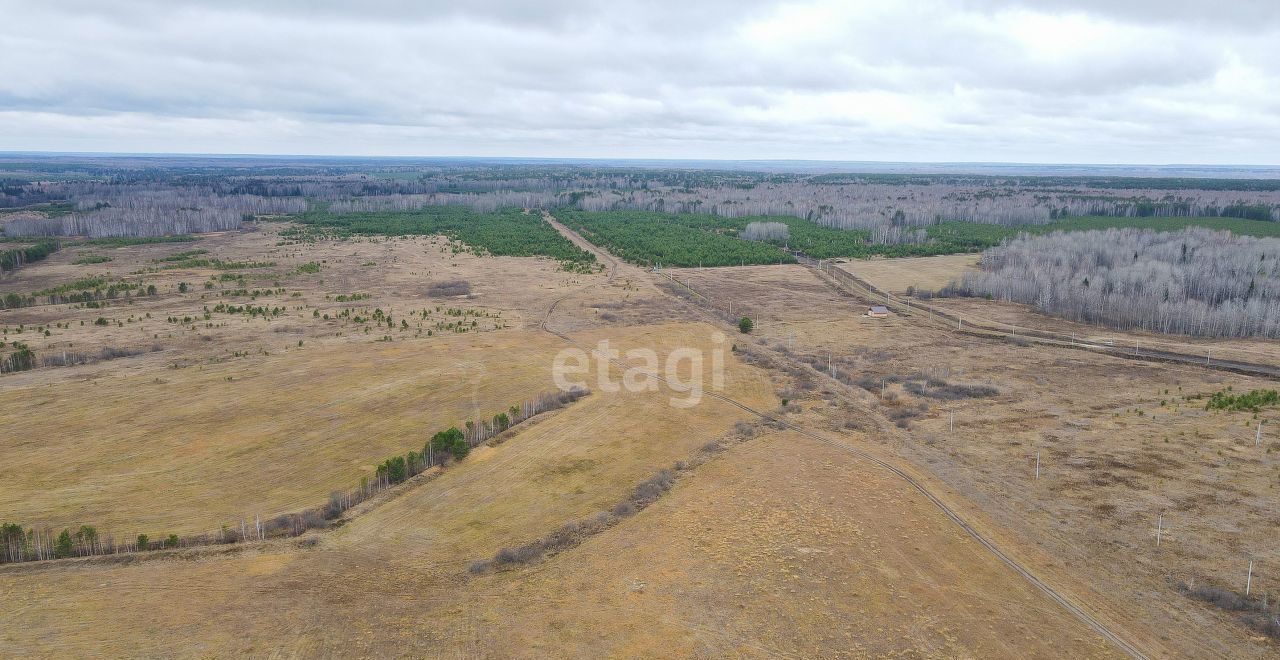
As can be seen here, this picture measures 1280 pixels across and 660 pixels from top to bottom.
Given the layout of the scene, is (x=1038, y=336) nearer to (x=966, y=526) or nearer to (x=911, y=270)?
(x=911, y=270)

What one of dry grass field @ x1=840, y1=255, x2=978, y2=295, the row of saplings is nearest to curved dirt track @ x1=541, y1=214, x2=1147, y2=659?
the row of saplings

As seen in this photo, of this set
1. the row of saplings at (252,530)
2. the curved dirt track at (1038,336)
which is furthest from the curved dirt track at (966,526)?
the curved dirt track at (1038,336)

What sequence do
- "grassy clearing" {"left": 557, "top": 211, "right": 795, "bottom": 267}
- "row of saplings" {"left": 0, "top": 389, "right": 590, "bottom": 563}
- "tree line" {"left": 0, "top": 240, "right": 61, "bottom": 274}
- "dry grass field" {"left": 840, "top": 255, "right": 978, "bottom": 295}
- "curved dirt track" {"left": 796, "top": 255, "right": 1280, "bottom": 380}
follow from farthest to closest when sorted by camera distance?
"grassy clearing" {"left": 557, "top": 211, "right": 795, "bottom": 267} → "tree line" {"left": 0, "top": 240, "right": 61, "bottom": 274} → "dry grass field" {"left": 840, "top": 255, "right": 978, "bottom": 295} → "curved dirt track" {"left": 796, "top": 255, "right": 1280, "bottom": 380} → "row of saplings" {"left": 0, "top": 389, "right": 590, "bottom": 563}

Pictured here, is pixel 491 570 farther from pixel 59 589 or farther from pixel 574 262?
pixel 574 262

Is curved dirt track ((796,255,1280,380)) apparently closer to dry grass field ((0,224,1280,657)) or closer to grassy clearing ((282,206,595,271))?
dry grass field ((0,224,1280,657))

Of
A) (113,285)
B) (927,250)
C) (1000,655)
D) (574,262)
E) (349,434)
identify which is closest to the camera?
(1000,655)

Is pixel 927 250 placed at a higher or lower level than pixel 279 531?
higher

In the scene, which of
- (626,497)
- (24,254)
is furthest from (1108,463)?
(24,254)

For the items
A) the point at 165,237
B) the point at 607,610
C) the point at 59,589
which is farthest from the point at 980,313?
the point at 165,237
